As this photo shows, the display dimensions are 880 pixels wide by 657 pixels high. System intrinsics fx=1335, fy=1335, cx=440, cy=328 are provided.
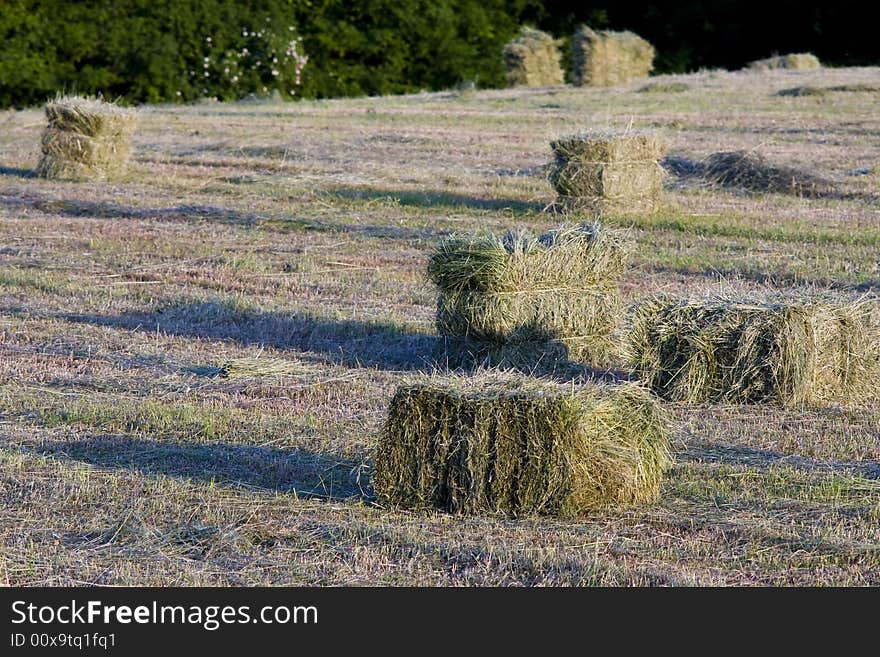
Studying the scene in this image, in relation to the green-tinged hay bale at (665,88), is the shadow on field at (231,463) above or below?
below

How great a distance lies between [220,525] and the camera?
544cm

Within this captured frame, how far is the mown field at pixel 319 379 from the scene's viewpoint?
5.17 metres

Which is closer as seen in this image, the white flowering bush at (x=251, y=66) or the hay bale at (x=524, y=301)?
the hay bale at (x=524, y=301)

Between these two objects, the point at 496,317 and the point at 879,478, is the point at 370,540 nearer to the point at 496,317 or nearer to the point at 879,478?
the point at 879,478

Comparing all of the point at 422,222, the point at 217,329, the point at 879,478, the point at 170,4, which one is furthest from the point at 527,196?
the point at 170,4

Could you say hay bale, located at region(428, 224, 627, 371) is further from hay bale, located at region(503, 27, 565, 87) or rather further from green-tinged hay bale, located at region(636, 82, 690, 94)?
hay bale, located at region(503, 27, 565, 87)

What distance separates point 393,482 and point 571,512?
0.76 meters

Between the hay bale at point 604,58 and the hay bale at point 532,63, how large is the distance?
2124mm

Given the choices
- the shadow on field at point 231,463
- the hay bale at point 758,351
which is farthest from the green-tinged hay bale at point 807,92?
the shadow on field at point 231,463

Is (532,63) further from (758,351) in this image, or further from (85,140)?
(758,351)

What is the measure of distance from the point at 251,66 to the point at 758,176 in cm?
2216

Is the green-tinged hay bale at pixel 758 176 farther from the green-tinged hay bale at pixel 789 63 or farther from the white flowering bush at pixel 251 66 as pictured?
the white flowering bush at pixel 251 66

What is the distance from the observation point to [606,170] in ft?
44.3

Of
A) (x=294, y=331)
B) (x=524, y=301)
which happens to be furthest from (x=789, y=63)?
(x=524, y=301)
